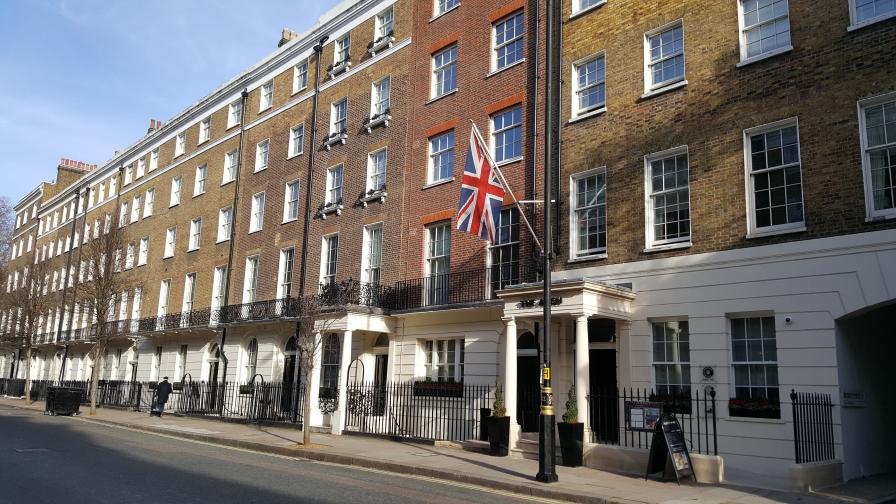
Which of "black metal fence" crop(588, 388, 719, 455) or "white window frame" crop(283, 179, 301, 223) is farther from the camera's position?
"white window frame" crop(283, 179, 301, 223)

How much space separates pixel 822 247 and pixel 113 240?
27.6 meters

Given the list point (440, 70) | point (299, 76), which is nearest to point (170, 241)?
point (299, 76)

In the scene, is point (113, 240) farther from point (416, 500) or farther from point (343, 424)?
Answer: point (416, 500)

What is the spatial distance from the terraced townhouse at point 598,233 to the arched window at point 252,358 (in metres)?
0.15

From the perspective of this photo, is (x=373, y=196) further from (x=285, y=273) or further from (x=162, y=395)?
(x=162, y=395)

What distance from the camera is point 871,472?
12930 millimetres

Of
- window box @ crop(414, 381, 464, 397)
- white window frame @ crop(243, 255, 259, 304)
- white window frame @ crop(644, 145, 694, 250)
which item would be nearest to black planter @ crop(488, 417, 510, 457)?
window box @ crop(414, 381, 464, 397)

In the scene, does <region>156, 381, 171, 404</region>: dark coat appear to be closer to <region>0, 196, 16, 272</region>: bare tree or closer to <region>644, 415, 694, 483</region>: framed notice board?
<region>644, 415, 694, 483</region>: framed notice board

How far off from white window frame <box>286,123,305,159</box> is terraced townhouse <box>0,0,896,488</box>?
0.14 metres

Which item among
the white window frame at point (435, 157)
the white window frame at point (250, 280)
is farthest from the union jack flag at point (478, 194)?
the white window frame at point (250, 280)

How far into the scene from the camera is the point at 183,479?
10938mm

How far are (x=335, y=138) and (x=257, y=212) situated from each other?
21.4 ft

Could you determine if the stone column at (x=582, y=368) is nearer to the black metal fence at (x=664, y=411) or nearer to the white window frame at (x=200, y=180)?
the black metal fence at (x=664, y=411)

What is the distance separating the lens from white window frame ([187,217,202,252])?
33.8 meters
